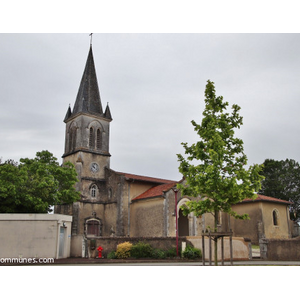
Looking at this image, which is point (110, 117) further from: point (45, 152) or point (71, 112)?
point (45, 152)

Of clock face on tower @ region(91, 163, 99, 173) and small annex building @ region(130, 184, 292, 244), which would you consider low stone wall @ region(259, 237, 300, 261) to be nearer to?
small annex building @ region(130, 184, 292, 244)

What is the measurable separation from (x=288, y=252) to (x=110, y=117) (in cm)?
2988

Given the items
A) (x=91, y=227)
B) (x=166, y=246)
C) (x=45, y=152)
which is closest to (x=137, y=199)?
(x=91, y=227)

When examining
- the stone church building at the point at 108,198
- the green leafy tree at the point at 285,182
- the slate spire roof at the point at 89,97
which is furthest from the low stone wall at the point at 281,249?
the green leafy tree at the point at 285,182

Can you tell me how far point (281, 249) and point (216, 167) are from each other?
13332mm

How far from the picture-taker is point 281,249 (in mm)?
24766

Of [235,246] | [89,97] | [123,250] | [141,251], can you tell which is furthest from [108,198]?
[235,246]

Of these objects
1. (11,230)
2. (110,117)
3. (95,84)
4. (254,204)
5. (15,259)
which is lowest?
(15,259)

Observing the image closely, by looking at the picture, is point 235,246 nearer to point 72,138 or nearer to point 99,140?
point 99,140

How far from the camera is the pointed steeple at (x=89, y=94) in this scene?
46.0 m

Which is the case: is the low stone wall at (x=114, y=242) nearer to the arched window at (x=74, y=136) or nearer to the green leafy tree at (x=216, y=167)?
the green leafy tree at (x=216, y=167)

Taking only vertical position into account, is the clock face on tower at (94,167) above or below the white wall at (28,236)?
above

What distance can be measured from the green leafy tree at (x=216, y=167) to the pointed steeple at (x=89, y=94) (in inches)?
1224

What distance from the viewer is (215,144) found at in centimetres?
1542
